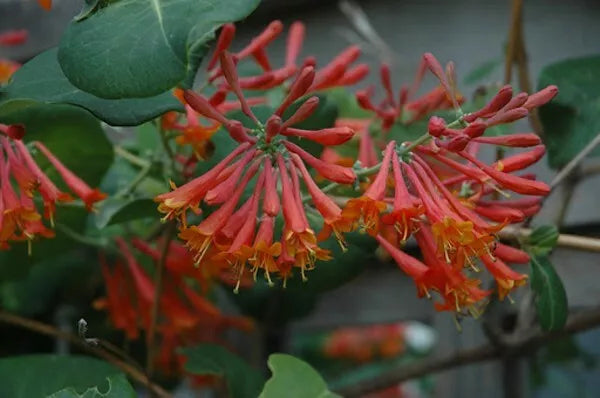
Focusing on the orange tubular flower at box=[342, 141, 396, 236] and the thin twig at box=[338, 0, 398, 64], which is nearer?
the orange tubular flower at box=[342, 141, 396, 236]

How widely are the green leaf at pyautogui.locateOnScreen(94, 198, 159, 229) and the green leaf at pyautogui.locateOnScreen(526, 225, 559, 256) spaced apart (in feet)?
1.22

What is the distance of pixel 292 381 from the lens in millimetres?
819

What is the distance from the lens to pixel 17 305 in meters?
1.51

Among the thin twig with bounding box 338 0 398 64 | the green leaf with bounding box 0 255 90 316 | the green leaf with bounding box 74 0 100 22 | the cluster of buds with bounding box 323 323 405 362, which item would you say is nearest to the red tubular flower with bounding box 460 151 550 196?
the green leaf with bounding box 74 0 100 22

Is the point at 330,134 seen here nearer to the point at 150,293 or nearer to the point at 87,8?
the point at 87,8

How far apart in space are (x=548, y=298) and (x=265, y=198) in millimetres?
286

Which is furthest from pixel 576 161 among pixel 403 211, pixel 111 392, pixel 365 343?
pixel 365 343

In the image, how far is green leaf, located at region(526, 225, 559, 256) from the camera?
3.05 ft

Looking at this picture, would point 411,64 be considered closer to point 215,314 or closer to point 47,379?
point 215,314

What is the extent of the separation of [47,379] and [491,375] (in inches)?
29.0

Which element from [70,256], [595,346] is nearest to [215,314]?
[70,256]

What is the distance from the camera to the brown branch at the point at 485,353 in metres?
1.18

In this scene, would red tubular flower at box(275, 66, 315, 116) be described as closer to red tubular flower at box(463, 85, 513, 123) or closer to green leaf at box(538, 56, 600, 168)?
red tubular flower at box(463, 85, 513, 123)

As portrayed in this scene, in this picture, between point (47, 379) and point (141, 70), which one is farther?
point (47, 379)
